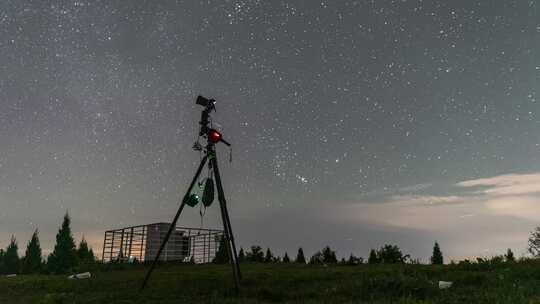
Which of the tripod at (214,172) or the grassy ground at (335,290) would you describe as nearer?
the grassy ground at (335,290)

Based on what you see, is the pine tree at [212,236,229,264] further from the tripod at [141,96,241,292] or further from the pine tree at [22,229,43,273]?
the pine tree at [22,229,43,273]

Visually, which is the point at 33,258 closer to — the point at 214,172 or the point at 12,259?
the point at 12,259

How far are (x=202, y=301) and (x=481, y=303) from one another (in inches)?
220

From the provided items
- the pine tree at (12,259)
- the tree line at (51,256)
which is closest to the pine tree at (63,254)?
the tree line at (51,256)

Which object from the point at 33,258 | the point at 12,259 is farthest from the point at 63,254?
the point at 12,259

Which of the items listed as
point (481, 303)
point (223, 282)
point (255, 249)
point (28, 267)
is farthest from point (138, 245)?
point (28, 267)

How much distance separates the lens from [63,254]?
44406mm

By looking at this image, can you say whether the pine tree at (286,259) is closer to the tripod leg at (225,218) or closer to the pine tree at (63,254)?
the tripod leg at (225,218)

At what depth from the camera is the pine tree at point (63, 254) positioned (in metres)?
44.3

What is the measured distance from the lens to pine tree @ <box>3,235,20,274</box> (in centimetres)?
5616

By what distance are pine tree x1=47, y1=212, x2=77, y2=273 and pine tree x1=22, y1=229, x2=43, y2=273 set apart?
534 cm

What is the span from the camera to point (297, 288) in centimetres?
1120

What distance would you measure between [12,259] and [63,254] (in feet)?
62.4

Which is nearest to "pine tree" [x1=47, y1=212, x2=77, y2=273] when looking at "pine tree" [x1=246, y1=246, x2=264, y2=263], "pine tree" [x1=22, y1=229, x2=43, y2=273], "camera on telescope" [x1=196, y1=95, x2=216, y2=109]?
"pine tree" [x1=22, y1=229, x2=43, y2=273]
